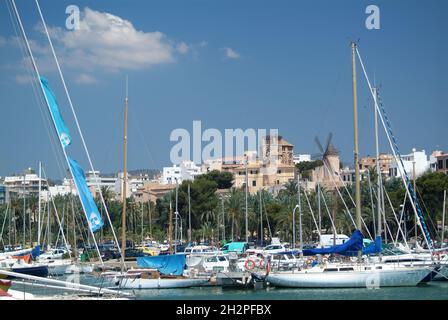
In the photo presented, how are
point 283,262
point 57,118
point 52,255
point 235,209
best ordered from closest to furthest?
point 57,118 → point 283,262 → point 52,255 → point 235,209

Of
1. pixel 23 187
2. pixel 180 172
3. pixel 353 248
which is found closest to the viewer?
pixel 353 248

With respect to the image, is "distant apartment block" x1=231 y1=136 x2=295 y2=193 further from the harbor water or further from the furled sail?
the furled sail

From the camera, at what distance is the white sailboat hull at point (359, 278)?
26.3m

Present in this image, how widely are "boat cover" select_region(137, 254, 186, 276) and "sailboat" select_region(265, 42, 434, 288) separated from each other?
3899 millimetres

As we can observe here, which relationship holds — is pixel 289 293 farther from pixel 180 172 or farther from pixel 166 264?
pixel 180 172

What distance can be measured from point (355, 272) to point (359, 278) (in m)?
0.27

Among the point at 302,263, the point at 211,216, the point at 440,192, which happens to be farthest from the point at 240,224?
the point at 302,263

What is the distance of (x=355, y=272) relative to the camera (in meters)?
26.3

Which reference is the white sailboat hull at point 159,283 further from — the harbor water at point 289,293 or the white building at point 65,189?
the white building at point 65,189

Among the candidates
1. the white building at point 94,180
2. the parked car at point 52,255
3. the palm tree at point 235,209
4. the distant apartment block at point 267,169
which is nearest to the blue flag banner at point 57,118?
the white building at point 94,180

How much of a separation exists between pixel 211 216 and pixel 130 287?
40054mm

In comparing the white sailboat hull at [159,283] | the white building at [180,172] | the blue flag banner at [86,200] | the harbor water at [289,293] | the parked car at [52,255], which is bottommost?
the harbor water at [289,293]

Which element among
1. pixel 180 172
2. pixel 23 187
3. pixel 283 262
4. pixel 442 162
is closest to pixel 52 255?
pixel 23 187
